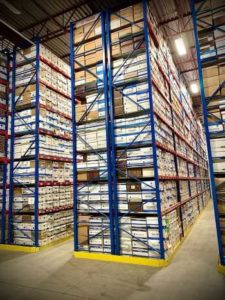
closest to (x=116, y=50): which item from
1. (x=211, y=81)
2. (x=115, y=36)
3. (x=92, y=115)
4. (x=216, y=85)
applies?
(x=115, y=36)

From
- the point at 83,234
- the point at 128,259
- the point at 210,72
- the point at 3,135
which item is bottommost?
the point at 128,259

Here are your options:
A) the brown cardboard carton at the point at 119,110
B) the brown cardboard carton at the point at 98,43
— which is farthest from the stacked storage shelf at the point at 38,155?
the brown cardboard carton at the point at 119,110

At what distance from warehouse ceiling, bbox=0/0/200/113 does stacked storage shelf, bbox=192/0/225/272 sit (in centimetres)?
390

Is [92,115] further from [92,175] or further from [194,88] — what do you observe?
[194,88]

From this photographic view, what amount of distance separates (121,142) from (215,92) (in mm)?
2687

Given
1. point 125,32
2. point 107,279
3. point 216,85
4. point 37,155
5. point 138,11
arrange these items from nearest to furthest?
point 107,279 → point 216,85 → point 138,11 → point 125,32 → point 37,155

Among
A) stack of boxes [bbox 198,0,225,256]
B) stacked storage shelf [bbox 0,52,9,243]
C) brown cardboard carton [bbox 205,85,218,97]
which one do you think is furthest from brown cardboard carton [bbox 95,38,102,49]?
stacked storage shelf [bbox 0,52,9,243]

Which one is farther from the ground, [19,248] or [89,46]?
[89,46]

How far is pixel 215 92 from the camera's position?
5270mm

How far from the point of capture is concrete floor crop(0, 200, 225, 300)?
401 cm

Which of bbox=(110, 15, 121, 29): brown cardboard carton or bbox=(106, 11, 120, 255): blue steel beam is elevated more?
bbox=(110, 15, 121, 29): brown cardboard carton

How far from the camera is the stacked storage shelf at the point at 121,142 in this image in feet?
19.1

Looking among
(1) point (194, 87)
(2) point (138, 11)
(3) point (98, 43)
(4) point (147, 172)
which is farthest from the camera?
(1) point (194, 87)

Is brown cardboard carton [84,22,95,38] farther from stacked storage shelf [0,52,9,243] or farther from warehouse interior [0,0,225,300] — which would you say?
stacked storage shelf [0,52,9,243]
